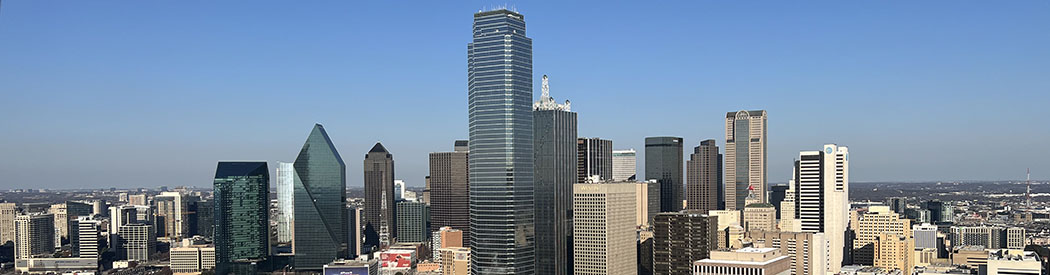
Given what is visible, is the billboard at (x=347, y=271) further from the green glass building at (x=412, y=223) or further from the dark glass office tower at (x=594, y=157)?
the green glass building at (x=412, y=223)

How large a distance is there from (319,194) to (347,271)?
391 inches

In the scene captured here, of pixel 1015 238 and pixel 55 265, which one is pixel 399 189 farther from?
pixel 1015 238

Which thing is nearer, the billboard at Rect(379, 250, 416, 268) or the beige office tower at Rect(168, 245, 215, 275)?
the beige office tower at Rect(168, 245, 215, 275)

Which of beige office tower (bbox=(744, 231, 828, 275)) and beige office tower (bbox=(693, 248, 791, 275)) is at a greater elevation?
beige office tower (bbox=(693, 248, 791, 275))

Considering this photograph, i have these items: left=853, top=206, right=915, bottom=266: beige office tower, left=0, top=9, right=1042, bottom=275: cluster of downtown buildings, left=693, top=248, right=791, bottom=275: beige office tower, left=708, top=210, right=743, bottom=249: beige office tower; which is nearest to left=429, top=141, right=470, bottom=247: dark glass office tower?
left=0, top=9, right=1042, bottom=275: cluster of downtown buildings

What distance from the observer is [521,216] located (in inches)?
1323

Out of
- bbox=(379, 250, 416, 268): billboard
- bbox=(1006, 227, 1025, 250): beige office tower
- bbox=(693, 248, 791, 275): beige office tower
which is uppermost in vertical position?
bbox=(693, 248, 791, 275): beige office tower

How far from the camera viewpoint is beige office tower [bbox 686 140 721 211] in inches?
2458

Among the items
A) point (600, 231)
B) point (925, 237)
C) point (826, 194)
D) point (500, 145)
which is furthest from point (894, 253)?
point (500, 145)

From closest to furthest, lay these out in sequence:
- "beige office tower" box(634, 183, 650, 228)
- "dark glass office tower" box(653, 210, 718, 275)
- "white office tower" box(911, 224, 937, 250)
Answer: "dark glass office tower" box(653, 210, 718, 275)
"white office tower" box(911, 224, 937, 250)
"beige office tower" box(634, 183, 650, 228)

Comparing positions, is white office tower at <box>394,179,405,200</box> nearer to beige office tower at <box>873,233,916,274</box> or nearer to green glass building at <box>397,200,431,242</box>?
green glass building at <box>397,200,431,242</box>

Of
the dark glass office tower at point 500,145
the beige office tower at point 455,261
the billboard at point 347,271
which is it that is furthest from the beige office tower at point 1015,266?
the billboard at point 347,271

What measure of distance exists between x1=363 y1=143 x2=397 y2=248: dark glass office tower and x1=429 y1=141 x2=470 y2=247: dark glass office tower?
3.18 meters

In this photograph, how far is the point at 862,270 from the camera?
34.2m
